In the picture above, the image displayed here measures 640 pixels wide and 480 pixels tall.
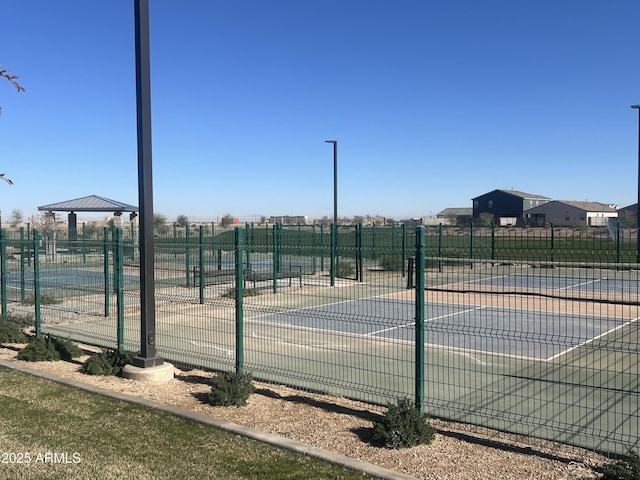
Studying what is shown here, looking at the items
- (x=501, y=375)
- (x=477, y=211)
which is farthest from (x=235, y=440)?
(x=477, y=211)

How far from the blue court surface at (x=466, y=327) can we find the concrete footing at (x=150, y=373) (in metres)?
1.79

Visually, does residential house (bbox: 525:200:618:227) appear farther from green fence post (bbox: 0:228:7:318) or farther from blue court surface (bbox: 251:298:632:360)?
green fence post (bbox: 0:228:7:318)

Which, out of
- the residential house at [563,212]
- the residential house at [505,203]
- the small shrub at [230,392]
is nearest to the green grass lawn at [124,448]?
the small shrub at [230,392]

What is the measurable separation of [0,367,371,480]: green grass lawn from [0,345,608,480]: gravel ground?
0.46 meters

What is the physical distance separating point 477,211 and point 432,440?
84.5 meters

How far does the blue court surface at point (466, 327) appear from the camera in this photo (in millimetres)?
9641

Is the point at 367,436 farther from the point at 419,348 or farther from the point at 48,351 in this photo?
the point at 48,351

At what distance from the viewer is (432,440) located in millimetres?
5586

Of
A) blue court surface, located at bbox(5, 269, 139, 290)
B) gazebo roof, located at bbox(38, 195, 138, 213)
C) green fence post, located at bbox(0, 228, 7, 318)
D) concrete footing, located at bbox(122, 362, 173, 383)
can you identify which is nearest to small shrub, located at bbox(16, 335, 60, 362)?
concrete footing, located at bbox(122, 362, 173, 383)

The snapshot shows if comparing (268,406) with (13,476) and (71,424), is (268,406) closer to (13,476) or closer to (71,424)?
(71,424)

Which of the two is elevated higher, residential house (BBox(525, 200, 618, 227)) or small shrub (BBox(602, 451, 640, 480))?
residential house (BBox(525, 200, 618, 227))

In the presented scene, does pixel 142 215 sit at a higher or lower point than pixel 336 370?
higher

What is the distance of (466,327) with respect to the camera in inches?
454

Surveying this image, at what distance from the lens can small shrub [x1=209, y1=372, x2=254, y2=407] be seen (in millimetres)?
6738
